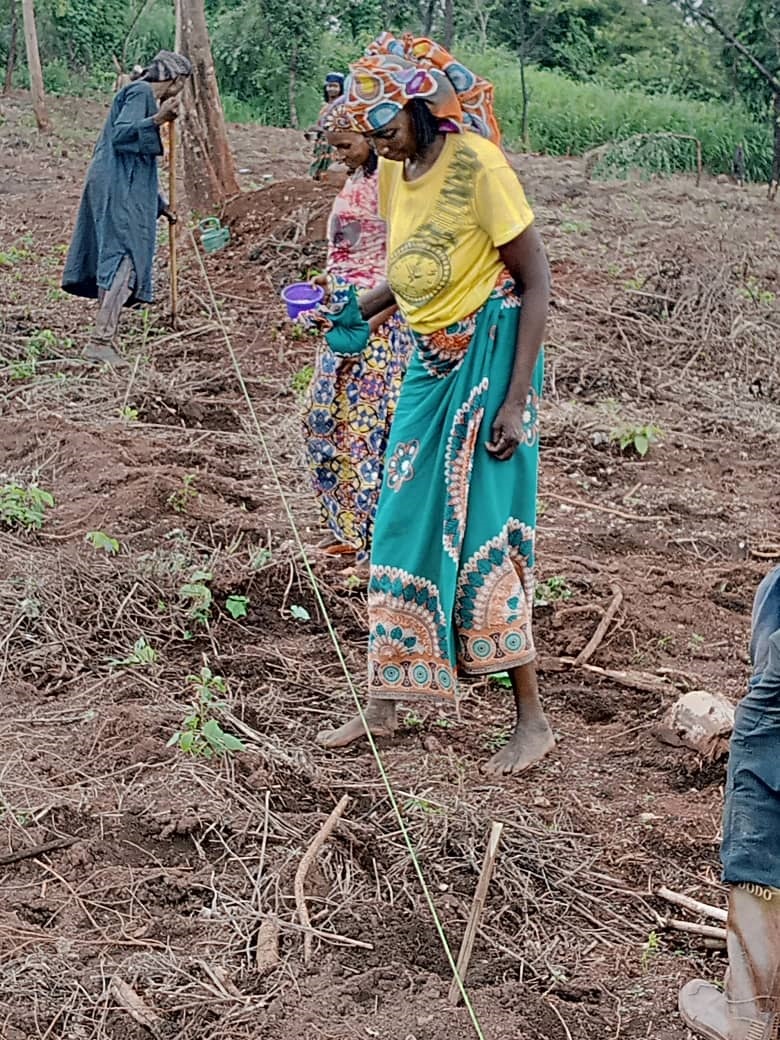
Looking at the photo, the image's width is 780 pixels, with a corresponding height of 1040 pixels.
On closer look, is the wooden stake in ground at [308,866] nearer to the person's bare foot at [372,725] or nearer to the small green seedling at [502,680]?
the person's bare foot at [372,725]

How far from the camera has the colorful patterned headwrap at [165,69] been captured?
745 cm

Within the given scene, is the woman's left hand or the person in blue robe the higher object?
the woman's left hand

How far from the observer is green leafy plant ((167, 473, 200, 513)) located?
5238 mm

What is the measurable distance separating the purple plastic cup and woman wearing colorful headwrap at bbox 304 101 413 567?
1.34 feet

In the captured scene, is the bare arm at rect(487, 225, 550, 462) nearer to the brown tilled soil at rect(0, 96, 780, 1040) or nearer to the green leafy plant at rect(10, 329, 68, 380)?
the brown tilled soil at rect(0, 96, 780, 1040)

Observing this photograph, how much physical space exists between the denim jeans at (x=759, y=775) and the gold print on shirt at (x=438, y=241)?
1317mm

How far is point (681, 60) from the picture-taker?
24703 mm

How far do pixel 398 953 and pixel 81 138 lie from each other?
15656 millimetres

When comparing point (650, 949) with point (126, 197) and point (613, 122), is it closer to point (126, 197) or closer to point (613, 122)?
point (126, 197)

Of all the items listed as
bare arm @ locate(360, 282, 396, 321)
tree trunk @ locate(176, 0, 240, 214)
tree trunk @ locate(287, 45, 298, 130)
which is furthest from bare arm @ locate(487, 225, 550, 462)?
tree trunk @ locate(287, 45, 298, 130)

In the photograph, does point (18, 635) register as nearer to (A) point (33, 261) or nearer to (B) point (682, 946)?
(B) point (682, 946)

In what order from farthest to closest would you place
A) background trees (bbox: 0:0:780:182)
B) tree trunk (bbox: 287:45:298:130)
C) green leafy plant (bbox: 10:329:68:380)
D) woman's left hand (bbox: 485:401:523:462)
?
tree trunk (bbox: 287:45:298:130), background trees (bbox: 0:0:780:182), green leafy plant (bbox: 10:329:68:380), woman's left hand (bbox: 485:401:523:462)

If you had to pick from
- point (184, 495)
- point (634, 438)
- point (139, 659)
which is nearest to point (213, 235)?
point (634, 438)

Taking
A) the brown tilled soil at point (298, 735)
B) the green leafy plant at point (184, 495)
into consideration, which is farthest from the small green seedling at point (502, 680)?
the green leafy plant at point (184, 495)
